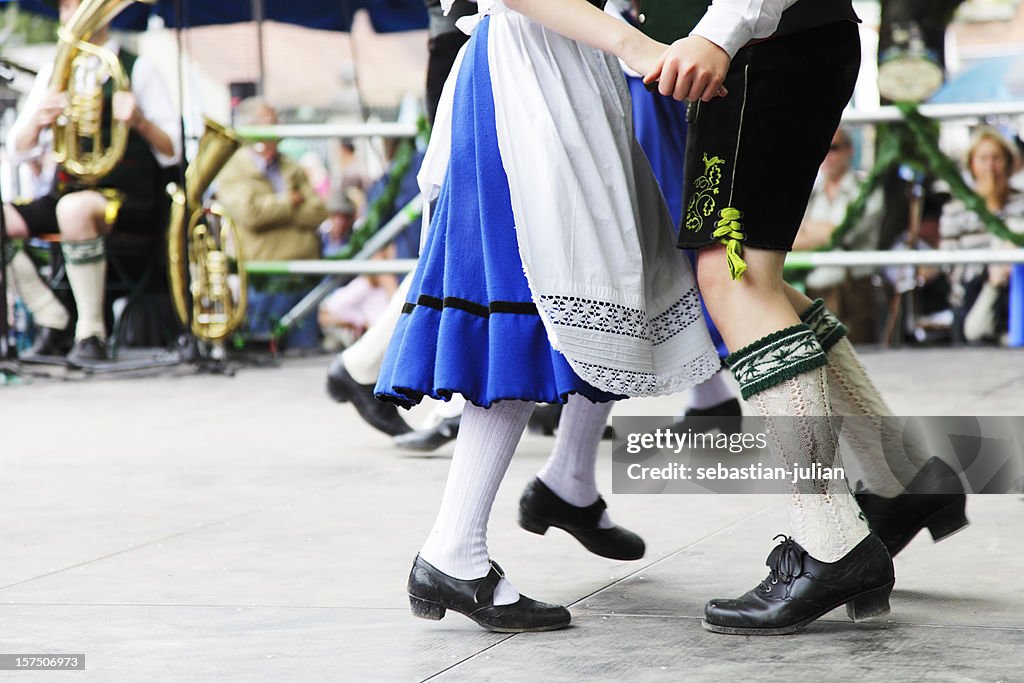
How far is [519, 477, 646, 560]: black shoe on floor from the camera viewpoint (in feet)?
8.32

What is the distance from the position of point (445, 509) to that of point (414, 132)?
5528mm

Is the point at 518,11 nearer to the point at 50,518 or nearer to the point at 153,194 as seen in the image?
the point at 50,518

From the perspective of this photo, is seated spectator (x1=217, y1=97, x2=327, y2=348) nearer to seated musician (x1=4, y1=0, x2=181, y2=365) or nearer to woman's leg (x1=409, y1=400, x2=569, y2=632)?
seated musician (x1=4, y1=0, x2=181, y2=365)

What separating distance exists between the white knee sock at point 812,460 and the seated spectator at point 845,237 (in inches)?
201

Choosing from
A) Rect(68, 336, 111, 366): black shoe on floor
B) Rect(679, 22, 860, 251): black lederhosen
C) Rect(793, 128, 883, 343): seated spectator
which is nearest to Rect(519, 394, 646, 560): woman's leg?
Rect(679, 22, 860, 251): black lederhosen

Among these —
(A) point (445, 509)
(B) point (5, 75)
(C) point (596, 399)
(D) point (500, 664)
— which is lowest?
(D) point (500, 664)

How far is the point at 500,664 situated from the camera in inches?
77.8

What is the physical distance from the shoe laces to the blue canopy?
25.3ft

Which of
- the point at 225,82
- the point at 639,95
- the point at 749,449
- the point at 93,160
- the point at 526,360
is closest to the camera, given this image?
the point at 526,360

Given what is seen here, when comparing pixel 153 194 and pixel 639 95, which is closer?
pixel 639 95

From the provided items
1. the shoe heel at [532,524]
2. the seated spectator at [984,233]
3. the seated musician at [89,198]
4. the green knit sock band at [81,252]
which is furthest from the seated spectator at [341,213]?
the shoe heel at [532,524]

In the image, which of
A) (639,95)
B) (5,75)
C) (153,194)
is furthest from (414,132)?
(639,95)

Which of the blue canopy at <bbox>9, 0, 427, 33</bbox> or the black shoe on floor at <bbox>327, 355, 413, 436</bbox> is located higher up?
the blue canopy at <bbox>9, 0, 427, 33</bbox>

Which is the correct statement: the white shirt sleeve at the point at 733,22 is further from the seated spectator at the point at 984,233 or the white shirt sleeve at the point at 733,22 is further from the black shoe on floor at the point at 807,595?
the seated spectator at the point at 984,233
